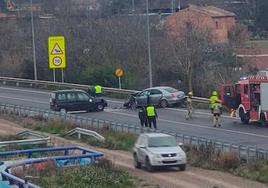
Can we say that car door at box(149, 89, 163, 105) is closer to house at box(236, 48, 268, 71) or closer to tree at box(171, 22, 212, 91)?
tree at box(171, 22, 212, 91)

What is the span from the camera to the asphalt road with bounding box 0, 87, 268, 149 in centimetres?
3650

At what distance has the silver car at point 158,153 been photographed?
28.4 metres

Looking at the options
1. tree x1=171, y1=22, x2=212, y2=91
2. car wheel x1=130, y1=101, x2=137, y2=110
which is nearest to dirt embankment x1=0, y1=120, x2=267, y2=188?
car wheel x1=130, y1=101, x2=137, y2=110

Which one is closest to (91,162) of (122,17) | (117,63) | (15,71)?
(117,63)

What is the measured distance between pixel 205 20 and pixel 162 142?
59794 mm

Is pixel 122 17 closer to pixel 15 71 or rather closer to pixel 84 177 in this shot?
pixel 15 71

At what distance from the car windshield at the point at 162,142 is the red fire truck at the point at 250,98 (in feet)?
39.0

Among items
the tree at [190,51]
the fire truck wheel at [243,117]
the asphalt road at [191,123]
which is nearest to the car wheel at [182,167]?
the asphalt road at [191,123]

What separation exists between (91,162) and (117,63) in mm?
42806

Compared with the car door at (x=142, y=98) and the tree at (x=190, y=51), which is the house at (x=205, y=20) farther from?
the car door at (x=142, y=98)

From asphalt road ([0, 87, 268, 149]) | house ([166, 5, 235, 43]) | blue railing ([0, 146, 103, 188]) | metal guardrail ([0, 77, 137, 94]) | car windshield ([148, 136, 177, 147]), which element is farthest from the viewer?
house ([166, 5, 235, 43])

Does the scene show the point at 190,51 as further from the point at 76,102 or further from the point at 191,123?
the point at 191,123

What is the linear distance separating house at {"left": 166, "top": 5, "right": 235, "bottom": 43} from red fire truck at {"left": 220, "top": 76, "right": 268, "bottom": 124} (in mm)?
33619

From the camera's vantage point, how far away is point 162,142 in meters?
29.3
